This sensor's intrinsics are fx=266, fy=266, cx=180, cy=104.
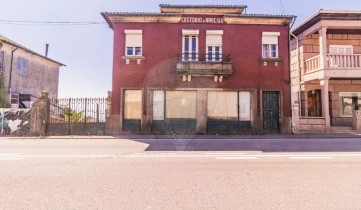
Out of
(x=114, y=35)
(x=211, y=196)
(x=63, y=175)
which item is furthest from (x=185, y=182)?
(x=114, y=35)

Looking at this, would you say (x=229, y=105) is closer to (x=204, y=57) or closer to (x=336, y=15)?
(x=204, y=57)

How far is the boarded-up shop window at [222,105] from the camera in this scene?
666 inches

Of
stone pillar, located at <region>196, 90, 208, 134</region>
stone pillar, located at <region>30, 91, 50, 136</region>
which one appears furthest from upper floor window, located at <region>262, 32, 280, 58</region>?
stone pillar, located at <region>30, 91, 50, 136</region>

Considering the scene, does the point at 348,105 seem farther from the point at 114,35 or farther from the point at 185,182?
the point at 185,182

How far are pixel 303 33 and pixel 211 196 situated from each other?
1785cm

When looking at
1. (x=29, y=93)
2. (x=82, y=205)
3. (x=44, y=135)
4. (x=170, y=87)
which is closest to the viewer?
(x=82, y=205)

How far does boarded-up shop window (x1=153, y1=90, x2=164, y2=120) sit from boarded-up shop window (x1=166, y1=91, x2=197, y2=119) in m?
0.33

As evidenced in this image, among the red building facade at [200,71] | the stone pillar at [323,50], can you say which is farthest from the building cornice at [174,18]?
the stone pillar at [323,50]

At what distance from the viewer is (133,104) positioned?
16766mm

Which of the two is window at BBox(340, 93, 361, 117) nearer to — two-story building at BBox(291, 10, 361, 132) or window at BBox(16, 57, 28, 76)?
two-story building at BBox(291, 10, 361, 132)

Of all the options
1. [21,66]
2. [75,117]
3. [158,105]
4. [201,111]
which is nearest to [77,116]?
[75,117]

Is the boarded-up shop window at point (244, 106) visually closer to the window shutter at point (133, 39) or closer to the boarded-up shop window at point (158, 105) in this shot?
the boarded-up shop window at point (158, 105)

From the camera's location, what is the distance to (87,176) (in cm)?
518

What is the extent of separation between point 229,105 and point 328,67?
20.9 ft
